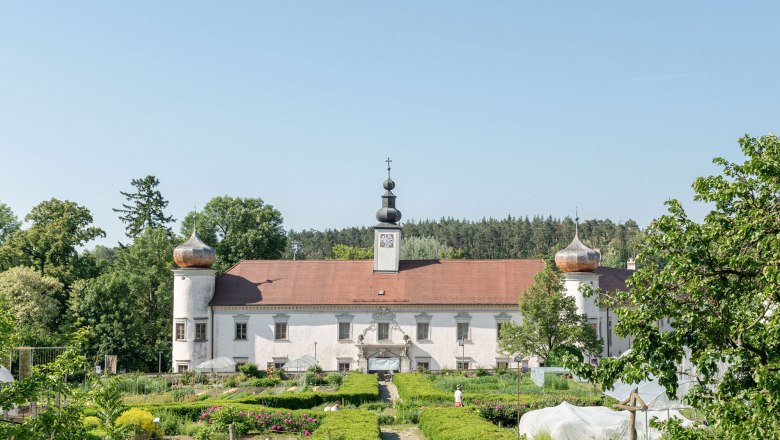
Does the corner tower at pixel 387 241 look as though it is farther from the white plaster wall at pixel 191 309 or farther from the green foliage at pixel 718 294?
the green foliage at pixel 718 294

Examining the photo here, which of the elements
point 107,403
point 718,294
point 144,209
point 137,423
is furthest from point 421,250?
point 718,294

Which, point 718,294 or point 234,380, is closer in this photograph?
point 718,294

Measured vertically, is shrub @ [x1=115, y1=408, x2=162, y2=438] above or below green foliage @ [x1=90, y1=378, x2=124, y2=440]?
below

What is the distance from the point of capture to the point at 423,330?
4897 cm

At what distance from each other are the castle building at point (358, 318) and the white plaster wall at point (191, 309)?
0.19 feet

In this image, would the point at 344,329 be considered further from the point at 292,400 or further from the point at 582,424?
the point at 582,424

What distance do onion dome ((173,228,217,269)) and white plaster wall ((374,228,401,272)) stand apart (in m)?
10.0

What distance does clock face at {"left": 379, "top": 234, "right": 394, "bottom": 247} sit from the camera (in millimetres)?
52156

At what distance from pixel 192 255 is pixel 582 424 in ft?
103

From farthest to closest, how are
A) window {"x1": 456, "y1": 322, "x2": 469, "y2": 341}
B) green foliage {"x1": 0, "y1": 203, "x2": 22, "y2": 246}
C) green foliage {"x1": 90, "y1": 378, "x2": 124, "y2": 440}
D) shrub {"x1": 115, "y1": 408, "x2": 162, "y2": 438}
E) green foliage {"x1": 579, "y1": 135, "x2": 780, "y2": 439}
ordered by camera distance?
green foliage {"x1": 0, "y1": 203, "x2": 22, "y2": 246}, window {"x1": 456, "y1": 322, "x2": 469, "y2": 341}, shrub {"x1": 115, "y1": 408, "x2": 162, "y2": 438}, green foliage {"x1": 90, "y1": 378, "x2": 124, "y2": 440}, green foliage {"x1": 579, "y1": 135, "x2": 780, "y2": 439}

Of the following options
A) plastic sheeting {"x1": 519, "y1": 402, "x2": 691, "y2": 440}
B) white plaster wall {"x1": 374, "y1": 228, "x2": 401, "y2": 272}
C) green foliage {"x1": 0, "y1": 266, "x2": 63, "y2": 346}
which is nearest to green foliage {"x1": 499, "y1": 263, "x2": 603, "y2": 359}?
white plaster wall {"x1": 374, "y1": 228, "x2": 401, "y2": 272}

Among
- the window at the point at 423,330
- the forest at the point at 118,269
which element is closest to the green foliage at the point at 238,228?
the forest at the point at 118,269

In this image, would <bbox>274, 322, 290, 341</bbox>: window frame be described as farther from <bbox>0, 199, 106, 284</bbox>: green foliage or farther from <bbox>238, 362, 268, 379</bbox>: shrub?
<bbox>0, 199, 106, 284</bbox>: green foliage

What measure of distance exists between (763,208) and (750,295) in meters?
1.06
